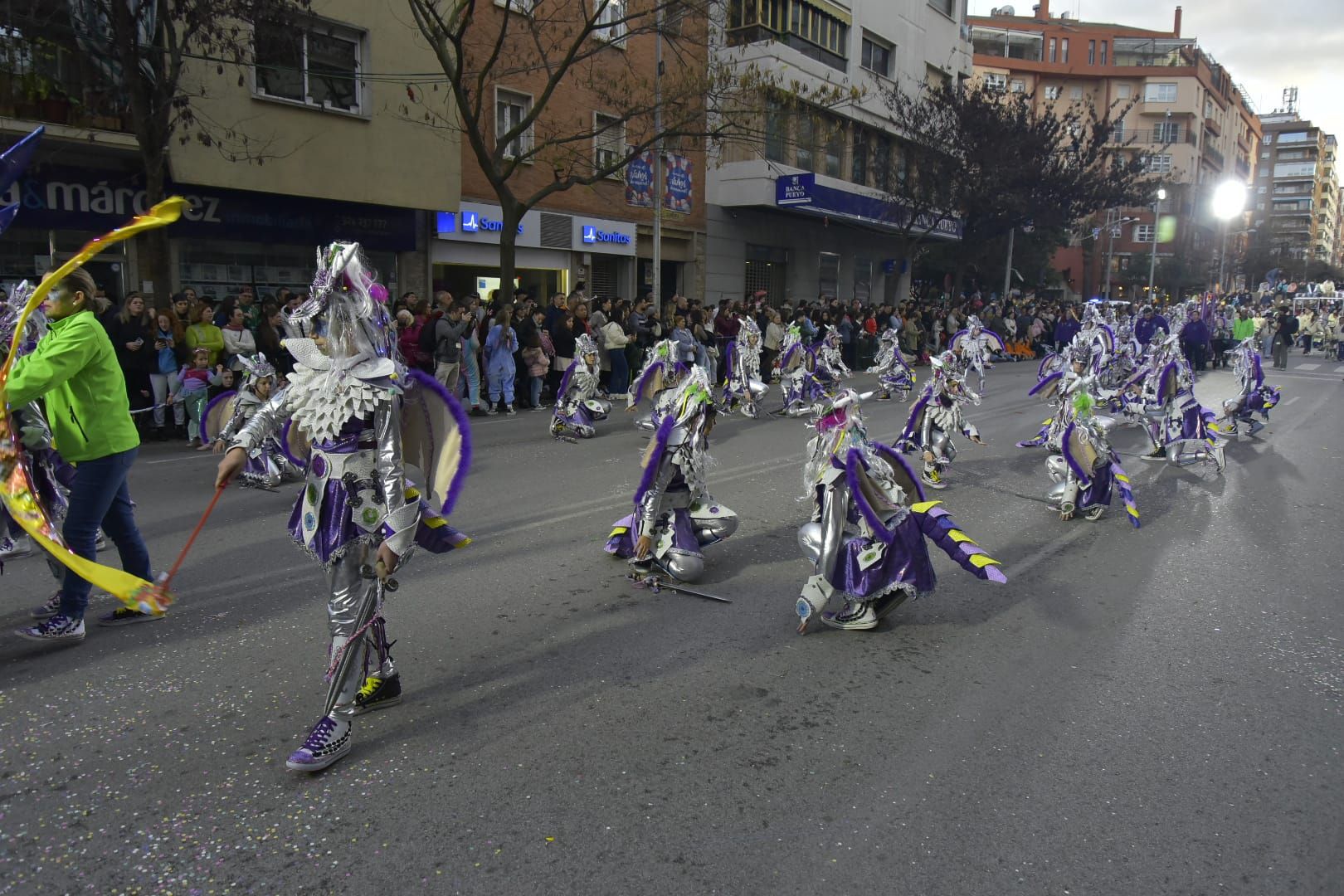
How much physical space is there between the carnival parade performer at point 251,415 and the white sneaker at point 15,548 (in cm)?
245

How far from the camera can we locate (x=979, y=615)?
5.66 metres

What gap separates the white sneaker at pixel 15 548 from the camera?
19.9 ft

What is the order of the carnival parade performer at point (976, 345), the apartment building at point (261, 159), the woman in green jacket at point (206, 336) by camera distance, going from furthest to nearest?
the apartment building at point (261, 159)
the woman in green jacket at point (206, 336)
the carnival parade performer at point (976, 345)

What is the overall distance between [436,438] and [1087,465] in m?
6.20

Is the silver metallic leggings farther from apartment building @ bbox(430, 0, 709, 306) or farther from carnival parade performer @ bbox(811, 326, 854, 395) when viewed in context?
apartment building @ bbox(430, 0, 709, 306)

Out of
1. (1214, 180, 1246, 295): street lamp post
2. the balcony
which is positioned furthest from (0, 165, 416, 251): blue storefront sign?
(1214, 180, 1246, 295): street lamp post

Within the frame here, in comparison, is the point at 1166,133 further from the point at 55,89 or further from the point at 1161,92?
the point at 55,89

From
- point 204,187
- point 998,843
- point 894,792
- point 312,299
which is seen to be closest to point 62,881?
point 312,299

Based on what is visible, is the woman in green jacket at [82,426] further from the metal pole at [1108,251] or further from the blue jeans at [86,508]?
the metal pole at [1108,251]

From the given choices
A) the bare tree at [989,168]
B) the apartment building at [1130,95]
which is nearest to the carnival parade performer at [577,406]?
the bare tree at [989,168]

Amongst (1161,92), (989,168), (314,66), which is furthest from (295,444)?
(1161,92)

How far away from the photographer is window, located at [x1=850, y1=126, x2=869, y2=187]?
1277 inches

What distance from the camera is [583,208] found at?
912 inches

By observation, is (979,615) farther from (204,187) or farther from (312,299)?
(204,187)
